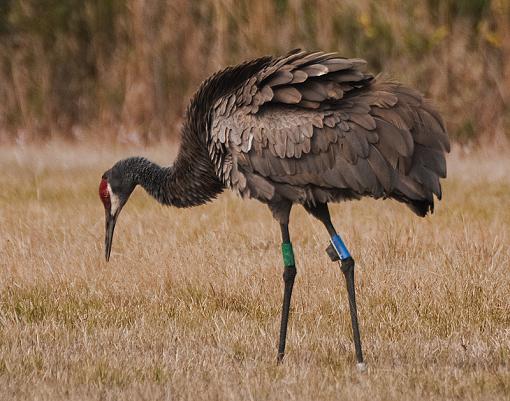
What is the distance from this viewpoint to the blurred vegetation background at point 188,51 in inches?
535

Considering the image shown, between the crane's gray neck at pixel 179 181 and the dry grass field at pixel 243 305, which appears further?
the crane's gray neck at pixel 179 181

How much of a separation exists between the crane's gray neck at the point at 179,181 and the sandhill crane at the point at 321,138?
45cm

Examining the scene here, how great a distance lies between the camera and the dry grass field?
5.24 m

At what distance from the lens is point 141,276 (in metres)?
7.38

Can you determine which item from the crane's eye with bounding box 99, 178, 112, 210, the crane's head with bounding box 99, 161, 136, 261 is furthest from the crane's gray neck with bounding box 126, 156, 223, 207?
the crane's eye with bounding box 99, 178, 112, 210

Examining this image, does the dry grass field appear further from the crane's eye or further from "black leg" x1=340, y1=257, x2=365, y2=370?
the crane's eye

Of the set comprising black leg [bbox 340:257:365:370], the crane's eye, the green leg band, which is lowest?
black leg [bbox 340:257:365:370]

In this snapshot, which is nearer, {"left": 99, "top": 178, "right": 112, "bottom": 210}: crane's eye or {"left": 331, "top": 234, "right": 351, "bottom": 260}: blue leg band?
{"left": 331, "top": 234, "right": 351, "bottom": 260}: blue leg band

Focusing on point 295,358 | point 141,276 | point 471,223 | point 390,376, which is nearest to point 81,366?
point 295,358

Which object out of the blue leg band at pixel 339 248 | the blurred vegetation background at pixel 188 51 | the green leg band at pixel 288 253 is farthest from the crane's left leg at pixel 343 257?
the blurred vegetation background at pixel 188 51

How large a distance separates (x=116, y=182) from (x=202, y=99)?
4.17 feet

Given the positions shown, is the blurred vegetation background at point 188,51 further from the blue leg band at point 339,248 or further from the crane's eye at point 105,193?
the blue leg band at point 339,248

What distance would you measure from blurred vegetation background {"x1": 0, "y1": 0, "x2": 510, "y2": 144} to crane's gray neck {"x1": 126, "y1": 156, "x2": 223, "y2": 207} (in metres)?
6.82

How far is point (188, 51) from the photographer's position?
14492 millimetres
